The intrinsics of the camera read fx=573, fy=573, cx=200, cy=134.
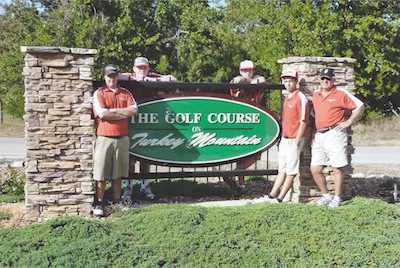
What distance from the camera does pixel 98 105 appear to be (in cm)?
664

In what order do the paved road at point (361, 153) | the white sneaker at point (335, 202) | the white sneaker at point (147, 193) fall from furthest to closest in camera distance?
the paved road at point (361, 153) < the white sneaker at point (147, 193) < the white sneaker at point (335, 202)

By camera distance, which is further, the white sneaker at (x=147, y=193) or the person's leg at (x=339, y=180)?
the white sneaker at (x=147, y=193)

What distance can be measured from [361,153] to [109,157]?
37.3 feet

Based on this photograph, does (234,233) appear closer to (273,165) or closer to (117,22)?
(273,165)

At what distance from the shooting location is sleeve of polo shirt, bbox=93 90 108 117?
6621mm

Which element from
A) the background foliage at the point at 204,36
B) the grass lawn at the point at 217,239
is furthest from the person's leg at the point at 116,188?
the background foliage at the point at 204,36

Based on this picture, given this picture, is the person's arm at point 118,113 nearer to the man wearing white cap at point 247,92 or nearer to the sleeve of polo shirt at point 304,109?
the man wearing white cap at point 247,92

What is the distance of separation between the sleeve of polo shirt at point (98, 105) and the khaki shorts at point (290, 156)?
2384 mm

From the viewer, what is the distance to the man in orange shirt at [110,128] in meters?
6.70

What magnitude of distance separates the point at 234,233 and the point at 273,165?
288 inches

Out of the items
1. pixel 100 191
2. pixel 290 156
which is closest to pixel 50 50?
pixel 100 191

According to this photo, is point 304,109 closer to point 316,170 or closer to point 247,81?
point 316,170

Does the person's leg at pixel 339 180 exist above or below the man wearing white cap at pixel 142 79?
below

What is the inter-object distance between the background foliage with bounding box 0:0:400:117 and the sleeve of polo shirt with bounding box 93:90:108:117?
1093 cm
